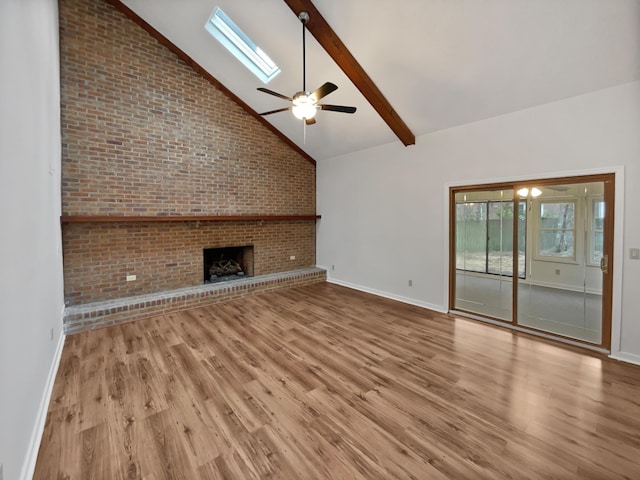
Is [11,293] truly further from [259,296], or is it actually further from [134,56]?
[134,56]

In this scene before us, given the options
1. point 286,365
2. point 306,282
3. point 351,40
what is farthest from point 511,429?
point 306,282

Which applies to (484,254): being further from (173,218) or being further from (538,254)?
(173,218)

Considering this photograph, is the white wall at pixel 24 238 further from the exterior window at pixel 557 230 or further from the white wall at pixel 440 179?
the exterior window at pixel 557 230

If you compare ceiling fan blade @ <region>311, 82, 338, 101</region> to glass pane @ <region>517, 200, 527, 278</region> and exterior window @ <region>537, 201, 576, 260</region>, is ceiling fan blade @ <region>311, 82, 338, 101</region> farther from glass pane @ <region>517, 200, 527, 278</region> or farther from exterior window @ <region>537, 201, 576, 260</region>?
exterior window @ <region>537, 201, 576, 260</region>

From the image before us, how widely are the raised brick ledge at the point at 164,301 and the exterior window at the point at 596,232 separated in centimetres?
456

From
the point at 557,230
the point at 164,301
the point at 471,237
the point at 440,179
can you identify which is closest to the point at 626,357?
the point at 557,230

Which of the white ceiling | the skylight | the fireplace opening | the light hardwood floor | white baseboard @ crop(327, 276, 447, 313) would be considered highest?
the skylight

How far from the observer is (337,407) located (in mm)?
2207

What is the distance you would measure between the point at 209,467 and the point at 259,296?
365 centimetres

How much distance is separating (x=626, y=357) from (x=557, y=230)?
4.82ft

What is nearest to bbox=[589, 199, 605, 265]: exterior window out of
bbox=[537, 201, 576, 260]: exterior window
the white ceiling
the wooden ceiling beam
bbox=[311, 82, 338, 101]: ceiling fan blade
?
bbox=[537, 201, 576, 260]: exterior window

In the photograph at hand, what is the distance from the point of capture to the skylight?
13.1 feet

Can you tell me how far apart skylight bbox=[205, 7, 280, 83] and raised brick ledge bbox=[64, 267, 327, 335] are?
360 cm

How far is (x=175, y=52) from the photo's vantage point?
4.77 meters
